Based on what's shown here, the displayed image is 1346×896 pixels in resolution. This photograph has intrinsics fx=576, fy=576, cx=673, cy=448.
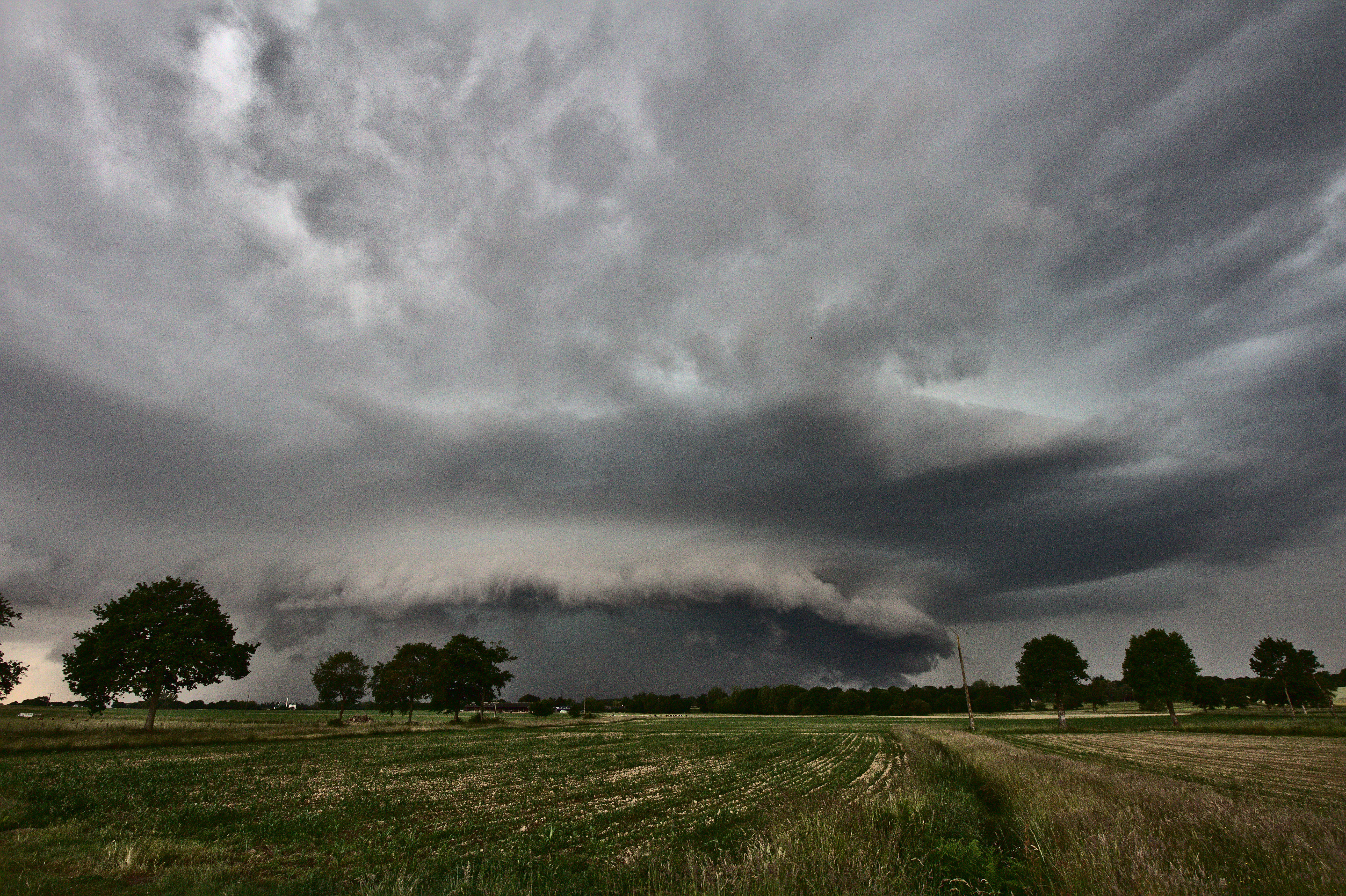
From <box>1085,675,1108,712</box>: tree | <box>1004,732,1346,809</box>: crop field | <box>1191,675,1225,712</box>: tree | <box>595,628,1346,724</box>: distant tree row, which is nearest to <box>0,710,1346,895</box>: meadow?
<box>1004,732,1346,809</box>: crop field

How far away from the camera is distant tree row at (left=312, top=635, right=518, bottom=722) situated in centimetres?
9294

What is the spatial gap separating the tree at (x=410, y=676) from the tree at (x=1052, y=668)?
9565cm

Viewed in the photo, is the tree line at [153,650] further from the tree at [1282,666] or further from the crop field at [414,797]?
the tree at [1282,666]

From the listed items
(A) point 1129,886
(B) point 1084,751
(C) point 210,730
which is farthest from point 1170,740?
(C) point 210,730

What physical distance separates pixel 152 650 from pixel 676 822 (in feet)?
207

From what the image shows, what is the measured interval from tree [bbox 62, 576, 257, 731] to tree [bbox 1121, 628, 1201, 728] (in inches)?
4695

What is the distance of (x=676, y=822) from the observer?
17703 millimetres

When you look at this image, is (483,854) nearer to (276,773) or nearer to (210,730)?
(276,773)

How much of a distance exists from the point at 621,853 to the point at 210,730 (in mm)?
60199

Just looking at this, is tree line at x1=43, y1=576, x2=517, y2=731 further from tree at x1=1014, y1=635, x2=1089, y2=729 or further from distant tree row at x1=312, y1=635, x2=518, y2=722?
tree at x1=1014, y1=635, x2=1089, y2=729

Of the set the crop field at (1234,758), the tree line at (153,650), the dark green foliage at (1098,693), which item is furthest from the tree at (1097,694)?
the tree line at (153,650)

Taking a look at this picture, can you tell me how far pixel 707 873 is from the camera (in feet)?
29.0

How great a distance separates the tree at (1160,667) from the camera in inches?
3290

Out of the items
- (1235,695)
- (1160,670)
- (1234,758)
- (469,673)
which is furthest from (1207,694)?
(469,673)
